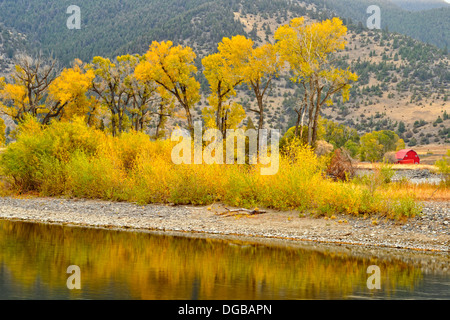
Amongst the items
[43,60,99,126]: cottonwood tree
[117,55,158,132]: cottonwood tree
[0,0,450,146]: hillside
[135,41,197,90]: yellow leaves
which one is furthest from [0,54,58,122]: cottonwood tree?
[0,0,450,146]: hillside

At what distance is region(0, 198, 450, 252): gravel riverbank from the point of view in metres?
20.5

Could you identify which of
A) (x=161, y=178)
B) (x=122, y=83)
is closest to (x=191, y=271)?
(x=161, y=178)

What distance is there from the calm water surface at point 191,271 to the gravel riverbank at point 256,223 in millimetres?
2301

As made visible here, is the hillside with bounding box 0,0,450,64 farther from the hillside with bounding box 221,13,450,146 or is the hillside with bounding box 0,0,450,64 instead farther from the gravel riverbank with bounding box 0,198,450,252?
the gravel riverbank with bounding box 0,198,450,252

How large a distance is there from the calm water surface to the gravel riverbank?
90.6 inches

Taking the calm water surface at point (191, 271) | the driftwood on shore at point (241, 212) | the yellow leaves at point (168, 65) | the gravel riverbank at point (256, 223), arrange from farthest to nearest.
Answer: the yellow leaves at point (168, 65) → the driftwood on shore at point (241, 212) → the gravel riverbank at point (256, 223) → the calm water surface at point (191, 271)

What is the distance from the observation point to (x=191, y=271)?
1526 centimetres

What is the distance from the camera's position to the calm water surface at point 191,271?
A: 12898 millimetres
